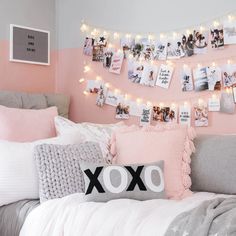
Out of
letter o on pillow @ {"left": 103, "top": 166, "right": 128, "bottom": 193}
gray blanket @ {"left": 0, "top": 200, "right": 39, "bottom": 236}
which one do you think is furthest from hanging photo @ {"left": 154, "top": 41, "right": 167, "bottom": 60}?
gray blanket @ {"left": 0, "top": 200, "right": 39, "bottom": 236}

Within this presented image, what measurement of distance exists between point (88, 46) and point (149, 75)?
0.60 meters

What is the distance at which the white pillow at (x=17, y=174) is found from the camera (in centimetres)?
195

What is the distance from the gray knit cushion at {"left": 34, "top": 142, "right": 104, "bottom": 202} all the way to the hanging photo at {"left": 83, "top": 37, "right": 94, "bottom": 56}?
1.22 meters

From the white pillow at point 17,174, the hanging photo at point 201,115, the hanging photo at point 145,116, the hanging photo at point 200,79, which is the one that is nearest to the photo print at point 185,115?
the hanging photo at point 201,115

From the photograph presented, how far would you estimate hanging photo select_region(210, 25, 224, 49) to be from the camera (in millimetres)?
2459

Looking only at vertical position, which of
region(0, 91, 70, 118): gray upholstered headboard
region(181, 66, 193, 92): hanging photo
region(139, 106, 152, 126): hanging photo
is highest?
region(181, 66, 193, 92): hanging photo

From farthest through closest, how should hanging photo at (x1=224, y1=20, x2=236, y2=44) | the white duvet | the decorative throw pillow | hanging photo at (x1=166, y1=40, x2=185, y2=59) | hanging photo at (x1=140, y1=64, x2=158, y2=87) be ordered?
1. hanging photo at (x1=140, y1=64, x2=158, y2=87)
2. hanging photo at (x1=166, y1=40, x2=185, y2=59)
3. hanging photo at (x1=224, y1=20, x2=236, y2=44)
4. the decorative throw pillow
5. the white duvet

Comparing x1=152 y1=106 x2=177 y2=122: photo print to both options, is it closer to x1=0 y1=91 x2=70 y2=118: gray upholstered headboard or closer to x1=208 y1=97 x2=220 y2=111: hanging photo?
x1=208 y1=97 x2=220 y2=111: hanging photo

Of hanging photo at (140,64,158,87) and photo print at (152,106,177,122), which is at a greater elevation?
hanging photo at (140,64,158,87)

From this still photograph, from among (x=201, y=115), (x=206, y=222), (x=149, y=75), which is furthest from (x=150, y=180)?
(x=149, y=75)

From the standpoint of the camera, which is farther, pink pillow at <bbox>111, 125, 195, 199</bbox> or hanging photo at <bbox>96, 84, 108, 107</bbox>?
hanging photo at <bbox>96, 84, 108, 107</bbox>

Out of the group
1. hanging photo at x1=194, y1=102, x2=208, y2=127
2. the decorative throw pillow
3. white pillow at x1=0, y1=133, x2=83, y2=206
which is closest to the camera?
the decorative throw pillow

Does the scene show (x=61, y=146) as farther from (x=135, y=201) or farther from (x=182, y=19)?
(x=182, y=19)

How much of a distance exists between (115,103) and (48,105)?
50 centimetres
